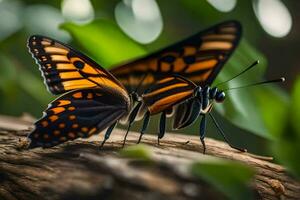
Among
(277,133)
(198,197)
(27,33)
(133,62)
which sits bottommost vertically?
(198,197)

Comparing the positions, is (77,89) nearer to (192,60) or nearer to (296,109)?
(192,60)

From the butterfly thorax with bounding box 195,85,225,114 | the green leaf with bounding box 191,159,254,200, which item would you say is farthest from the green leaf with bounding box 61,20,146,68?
the green leaf with bounding box 191,159,254,200

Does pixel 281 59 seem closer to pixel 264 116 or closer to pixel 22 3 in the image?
pixel 264 116

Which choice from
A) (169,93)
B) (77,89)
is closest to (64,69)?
(77,89)

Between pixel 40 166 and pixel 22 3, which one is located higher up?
pixel 22 3

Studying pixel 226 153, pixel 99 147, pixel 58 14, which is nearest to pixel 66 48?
pixel 99 147

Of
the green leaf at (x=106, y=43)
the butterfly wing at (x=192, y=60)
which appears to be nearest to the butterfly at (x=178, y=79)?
the butterfly wing at (x=192, y=60)

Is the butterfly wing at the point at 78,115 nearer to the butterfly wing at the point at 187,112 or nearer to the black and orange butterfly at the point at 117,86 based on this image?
the black and orange butterfly at the point at 117,86

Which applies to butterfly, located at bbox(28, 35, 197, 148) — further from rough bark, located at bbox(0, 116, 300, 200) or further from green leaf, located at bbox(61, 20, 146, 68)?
green leaf, located at bbox(61, 20, 146, 68)
